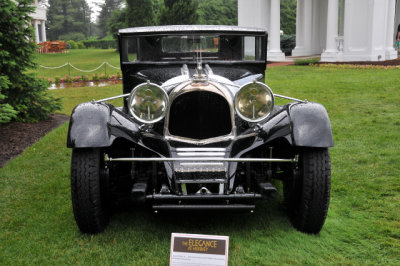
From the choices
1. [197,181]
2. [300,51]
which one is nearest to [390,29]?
[300,51]

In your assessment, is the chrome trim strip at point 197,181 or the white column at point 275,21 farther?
the white column at point 275,21

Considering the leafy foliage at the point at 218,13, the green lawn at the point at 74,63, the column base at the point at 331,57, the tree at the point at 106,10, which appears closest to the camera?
the green lawn at the point at 74,63

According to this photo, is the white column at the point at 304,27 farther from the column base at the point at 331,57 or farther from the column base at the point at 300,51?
the column base at the point at 331,57

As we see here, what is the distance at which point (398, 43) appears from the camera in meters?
23.4

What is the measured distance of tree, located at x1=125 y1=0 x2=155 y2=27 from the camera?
1051 inches

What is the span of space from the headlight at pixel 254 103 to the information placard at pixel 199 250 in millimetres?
1065

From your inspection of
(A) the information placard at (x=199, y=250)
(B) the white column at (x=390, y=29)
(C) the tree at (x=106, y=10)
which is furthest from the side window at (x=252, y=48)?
(C) the tree at (x=106, y=10)

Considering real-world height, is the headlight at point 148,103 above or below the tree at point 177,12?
below

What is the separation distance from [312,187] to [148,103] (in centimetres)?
140

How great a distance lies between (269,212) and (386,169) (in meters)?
1.84

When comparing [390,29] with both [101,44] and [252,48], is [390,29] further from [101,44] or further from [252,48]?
[101,44]

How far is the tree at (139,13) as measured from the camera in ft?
87.6

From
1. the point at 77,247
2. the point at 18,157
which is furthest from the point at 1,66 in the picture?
the point at 77,247

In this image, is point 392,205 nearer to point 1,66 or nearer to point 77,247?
point 77,247
